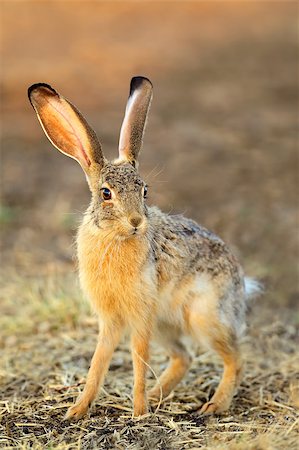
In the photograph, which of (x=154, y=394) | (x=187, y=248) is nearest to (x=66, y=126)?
(x=187, y=248)

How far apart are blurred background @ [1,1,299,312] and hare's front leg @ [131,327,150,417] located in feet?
3.69

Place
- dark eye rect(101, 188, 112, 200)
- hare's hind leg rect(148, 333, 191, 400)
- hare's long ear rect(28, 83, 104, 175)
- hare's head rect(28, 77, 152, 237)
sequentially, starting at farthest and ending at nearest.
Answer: hare's hind leg rect(148, 333, 191, 400), hare's long ear rect(28, 83, 104, 175), dark eye rect(101, 188, 112, 200), hare's head rect(28, 77, 152, 237)

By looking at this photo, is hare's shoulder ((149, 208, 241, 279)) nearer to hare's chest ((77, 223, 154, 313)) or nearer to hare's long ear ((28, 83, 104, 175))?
hare's chest ((77, 223, 154, 313))

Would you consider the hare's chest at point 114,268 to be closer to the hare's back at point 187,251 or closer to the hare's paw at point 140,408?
the hare's back at point 187,251

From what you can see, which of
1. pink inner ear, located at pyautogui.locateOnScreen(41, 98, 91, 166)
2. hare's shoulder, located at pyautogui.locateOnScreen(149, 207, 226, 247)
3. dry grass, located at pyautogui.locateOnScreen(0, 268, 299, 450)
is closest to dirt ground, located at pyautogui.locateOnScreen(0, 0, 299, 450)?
dry grass, located at pyautogui.locateOnScreen(0, 268, 299, 450)

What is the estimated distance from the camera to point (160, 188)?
9586mm

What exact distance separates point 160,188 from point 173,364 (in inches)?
163

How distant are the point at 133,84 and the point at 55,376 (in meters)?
2.06

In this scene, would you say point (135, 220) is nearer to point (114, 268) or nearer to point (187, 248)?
point (114, 268)

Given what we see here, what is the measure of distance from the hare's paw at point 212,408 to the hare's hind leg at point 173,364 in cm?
38

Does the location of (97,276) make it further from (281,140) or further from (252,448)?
(281,140)

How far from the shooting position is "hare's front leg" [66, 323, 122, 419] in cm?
496

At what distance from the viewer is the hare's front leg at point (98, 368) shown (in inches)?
195

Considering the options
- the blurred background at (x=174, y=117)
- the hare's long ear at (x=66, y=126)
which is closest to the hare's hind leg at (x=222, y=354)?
the blurred background at (x=174, y=117)
